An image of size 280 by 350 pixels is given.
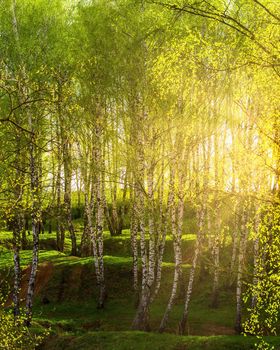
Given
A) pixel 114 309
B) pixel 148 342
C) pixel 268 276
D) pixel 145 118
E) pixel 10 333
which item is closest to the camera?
pixel 10 333

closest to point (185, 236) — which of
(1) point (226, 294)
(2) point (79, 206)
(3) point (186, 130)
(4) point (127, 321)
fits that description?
(1) point (226, 294)

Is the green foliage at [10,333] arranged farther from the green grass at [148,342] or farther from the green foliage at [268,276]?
the green grass at [148,342]

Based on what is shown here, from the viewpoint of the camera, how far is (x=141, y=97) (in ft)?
79.5

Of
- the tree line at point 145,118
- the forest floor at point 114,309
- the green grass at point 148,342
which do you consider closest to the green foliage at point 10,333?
the forest floor at point 114,309

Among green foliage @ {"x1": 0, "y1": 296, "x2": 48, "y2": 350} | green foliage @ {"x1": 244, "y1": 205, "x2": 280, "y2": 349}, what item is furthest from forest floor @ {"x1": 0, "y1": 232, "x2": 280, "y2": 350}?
green foliage @ {"x1": 0, "y1": 296, "x2": 48, "y2": 350}

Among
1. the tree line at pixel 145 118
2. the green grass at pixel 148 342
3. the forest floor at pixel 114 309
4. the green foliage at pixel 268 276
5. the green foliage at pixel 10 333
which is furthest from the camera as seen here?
the tree line at pixel 145 118

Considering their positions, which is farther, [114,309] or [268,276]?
[114,309]

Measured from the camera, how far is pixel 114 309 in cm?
2720

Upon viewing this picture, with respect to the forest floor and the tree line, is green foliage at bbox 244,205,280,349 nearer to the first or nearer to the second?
the tree line

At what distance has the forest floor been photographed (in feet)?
62.1

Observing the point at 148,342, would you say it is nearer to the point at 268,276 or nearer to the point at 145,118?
the point at 268,276

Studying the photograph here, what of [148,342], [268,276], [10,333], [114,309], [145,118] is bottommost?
[114,309]

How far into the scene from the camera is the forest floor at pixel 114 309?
62.1ft

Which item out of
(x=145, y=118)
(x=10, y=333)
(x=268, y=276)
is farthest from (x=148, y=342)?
(x=145, y=118)
